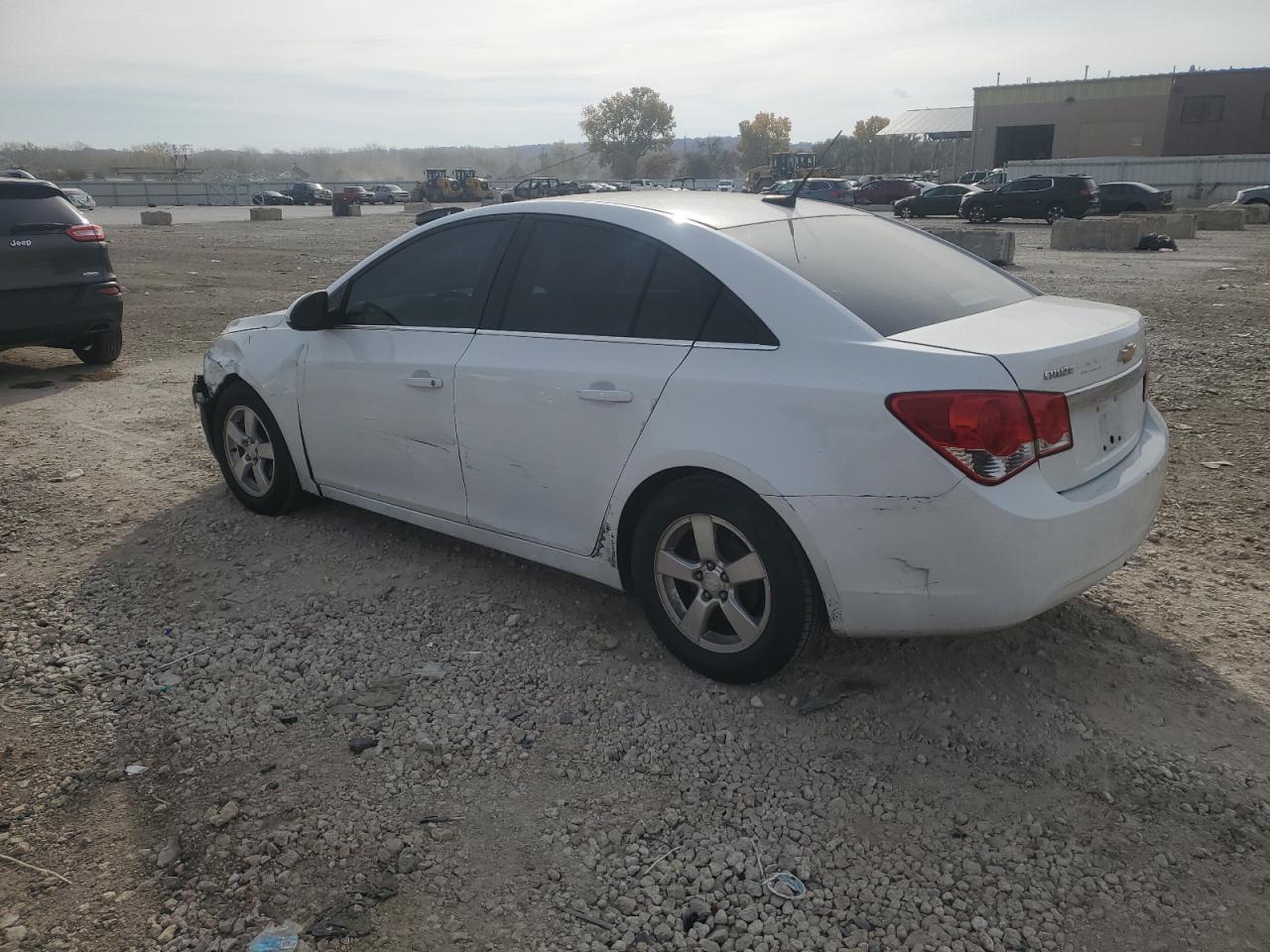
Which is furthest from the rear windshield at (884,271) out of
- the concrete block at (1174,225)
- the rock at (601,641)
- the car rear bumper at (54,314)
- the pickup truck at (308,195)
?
the pickup truck at (308,195)

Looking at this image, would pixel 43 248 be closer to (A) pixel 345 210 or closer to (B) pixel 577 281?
(B) pixel 577 281

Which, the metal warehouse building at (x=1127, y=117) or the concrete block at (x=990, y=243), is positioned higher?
the metal warehouse building at (x=1127, y=117)

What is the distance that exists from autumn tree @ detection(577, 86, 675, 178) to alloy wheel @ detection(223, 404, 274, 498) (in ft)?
475

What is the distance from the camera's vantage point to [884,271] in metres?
3.61

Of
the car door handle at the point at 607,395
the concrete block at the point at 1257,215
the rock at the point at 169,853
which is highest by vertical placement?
the car door handle at the point at 607,395

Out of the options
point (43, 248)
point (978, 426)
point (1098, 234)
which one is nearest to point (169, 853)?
point (978, 426)

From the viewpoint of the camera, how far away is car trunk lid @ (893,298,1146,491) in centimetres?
296

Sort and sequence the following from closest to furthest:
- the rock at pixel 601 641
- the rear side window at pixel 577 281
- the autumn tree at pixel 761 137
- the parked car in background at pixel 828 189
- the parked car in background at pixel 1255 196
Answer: the rear side window at pixel 577 281
the rock at pixel 601 641
the parked car in background at pixel 1255 196
the parked car in background at pixel 828 189
the autumn tree at pixel 761 137

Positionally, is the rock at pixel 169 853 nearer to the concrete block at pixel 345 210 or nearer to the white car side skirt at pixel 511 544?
the white car side skirt at pixel 511 544

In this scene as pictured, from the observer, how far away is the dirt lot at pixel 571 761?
2488 millimetres

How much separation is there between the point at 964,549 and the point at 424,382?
2.37 metres

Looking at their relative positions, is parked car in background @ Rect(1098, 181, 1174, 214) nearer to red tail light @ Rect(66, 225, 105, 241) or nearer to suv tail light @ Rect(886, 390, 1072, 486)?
red tail light @ Rect(66, 225, 105, 241)

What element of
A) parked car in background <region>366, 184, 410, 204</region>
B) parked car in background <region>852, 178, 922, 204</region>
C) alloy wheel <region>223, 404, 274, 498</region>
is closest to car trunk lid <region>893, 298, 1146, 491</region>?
alloy wheel <region>223, 404, 274, 498</region>

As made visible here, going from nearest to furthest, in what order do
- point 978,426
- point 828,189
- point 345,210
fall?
point 978,426 < point 828,189 < point 345,210
